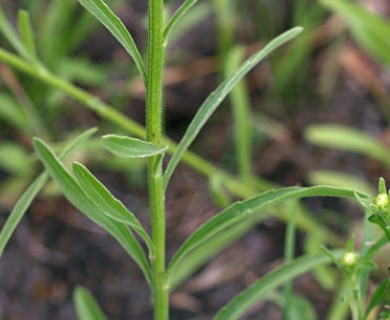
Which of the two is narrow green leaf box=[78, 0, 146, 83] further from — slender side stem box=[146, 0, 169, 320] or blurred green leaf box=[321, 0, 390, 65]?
blurred green leaf box=[321, 0, 390, 65]

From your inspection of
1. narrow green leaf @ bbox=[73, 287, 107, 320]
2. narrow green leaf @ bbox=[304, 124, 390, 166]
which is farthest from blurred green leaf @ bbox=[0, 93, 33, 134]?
narrow green leaf @ bbox=[73, 287, 107, 320]

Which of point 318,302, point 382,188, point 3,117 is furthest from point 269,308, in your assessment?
point 382,188

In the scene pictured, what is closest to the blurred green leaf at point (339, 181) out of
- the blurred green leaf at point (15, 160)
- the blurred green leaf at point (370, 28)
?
the blurred green leaf at point (370, 28)

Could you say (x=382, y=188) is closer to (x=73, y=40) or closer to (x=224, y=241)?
(x=224, y=241)

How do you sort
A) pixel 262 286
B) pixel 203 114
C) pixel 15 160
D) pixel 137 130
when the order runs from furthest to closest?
pixel 15 160, pixel 137 130, pixel 262 286, pixel 203 114

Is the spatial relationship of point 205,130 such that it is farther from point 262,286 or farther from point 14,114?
point 262,286

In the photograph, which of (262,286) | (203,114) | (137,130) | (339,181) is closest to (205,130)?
(339,181)
